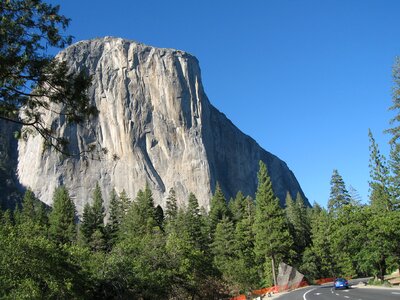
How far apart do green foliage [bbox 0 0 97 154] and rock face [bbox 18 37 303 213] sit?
3442 inches

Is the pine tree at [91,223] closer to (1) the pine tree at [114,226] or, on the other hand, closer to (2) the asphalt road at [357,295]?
(1) the pine tree at [114,226]

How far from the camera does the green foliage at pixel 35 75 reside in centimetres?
918

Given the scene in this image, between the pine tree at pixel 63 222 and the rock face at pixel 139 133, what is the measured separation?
35603mm

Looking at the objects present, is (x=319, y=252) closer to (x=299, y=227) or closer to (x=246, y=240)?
(x=299, y=227)

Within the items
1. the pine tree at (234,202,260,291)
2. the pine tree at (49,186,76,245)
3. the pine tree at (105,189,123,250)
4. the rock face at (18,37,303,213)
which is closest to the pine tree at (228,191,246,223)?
the pine tree at (234,202,260,291)

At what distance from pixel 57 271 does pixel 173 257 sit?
1029cm

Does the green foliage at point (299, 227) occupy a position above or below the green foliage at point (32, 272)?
above

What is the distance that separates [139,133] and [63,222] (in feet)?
157

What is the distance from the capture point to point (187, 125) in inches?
4195

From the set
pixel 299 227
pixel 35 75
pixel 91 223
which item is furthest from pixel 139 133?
pixel 35 75

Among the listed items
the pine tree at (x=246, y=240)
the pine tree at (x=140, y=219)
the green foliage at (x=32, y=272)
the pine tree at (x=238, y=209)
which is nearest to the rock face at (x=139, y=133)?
the pine tree at (x=238, y=209)

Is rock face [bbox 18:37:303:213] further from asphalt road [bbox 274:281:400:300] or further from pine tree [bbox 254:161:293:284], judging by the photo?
asphalt road [bbox 274:281:400:300]

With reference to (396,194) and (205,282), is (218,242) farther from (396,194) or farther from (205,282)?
(205,282)

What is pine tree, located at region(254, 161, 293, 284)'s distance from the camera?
163 ft
